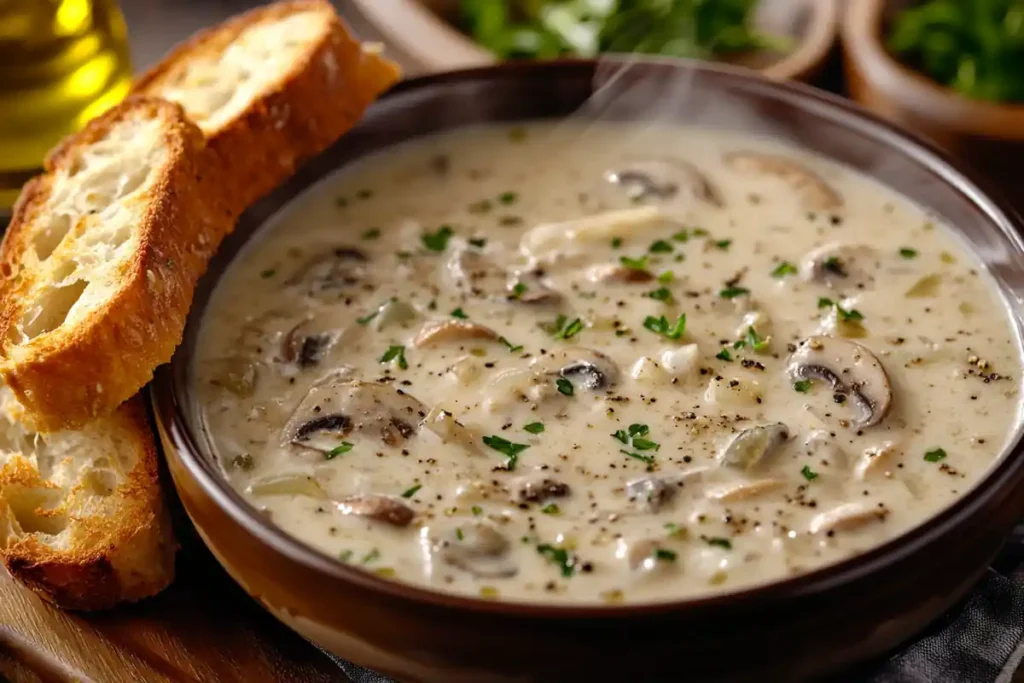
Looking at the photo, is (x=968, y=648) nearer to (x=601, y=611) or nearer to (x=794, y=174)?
(x=601, y=611)

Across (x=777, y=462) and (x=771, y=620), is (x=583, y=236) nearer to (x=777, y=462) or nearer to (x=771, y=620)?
(x=777, y=462)

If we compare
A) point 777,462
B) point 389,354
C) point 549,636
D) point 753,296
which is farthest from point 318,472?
point 753,296

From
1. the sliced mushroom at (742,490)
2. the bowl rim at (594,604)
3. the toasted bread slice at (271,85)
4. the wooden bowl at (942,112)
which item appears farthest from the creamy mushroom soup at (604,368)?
the wooden bowl at (942,112)

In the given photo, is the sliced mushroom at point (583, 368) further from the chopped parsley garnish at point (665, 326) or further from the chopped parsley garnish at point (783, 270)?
the chopped parsley garnish at point (783, 270)

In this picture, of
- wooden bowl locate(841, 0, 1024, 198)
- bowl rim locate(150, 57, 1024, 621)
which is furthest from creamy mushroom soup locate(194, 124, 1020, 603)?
wooden bowl locate(841, 0, 1024, 198)

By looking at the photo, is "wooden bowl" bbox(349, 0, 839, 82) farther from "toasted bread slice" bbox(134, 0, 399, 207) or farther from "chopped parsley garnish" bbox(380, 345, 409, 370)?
"chopped parsley garnish" bbox(380, 345, 409, 370)
